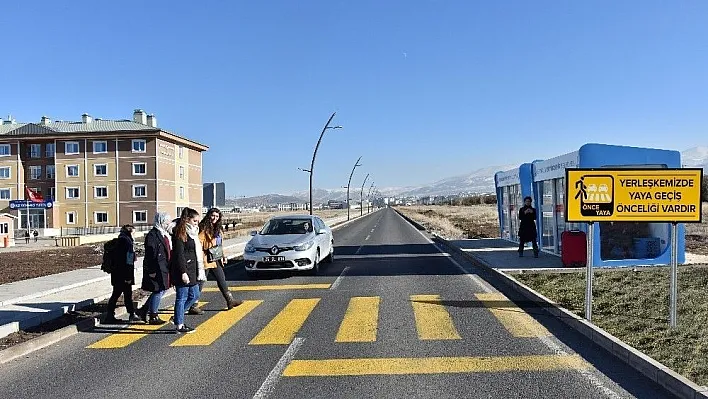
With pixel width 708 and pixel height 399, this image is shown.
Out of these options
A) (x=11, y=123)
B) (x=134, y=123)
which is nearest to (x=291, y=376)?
(x=134, y=123)

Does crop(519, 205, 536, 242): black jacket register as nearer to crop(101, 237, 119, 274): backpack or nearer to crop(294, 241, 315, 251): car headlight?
crop(294, 241, 315, 251): car headlight

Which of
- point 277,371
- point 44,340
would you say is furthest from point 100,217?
point 277,371

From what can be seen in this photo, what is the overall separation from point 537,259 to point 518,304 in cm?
797

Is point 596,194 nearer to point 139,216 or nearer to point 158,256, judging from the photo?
point 158,256

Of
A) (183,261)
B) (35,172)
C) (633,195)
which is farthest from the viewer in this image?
(35,172)

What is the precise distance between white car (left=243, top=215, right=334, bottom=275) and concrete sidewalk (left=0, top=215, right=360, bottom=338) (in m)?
2.81

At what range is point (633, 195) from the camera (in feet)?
31.6

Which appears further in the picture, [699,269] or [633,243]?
[633,243]

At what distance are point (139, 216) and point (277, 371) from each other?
58552mm

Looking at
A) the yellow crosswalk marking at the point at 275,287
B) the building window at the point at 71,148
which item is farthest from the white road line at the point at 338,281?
the building window at the point at 71,148

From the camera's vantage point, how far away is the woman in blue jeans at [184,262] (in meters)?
8.98

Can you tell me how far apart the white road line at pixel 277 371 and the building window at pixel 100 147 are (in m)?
59.5

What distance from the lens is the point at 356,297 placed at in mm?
12445

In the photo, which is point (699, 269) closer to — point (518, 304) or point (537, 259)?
point (537, 259)
